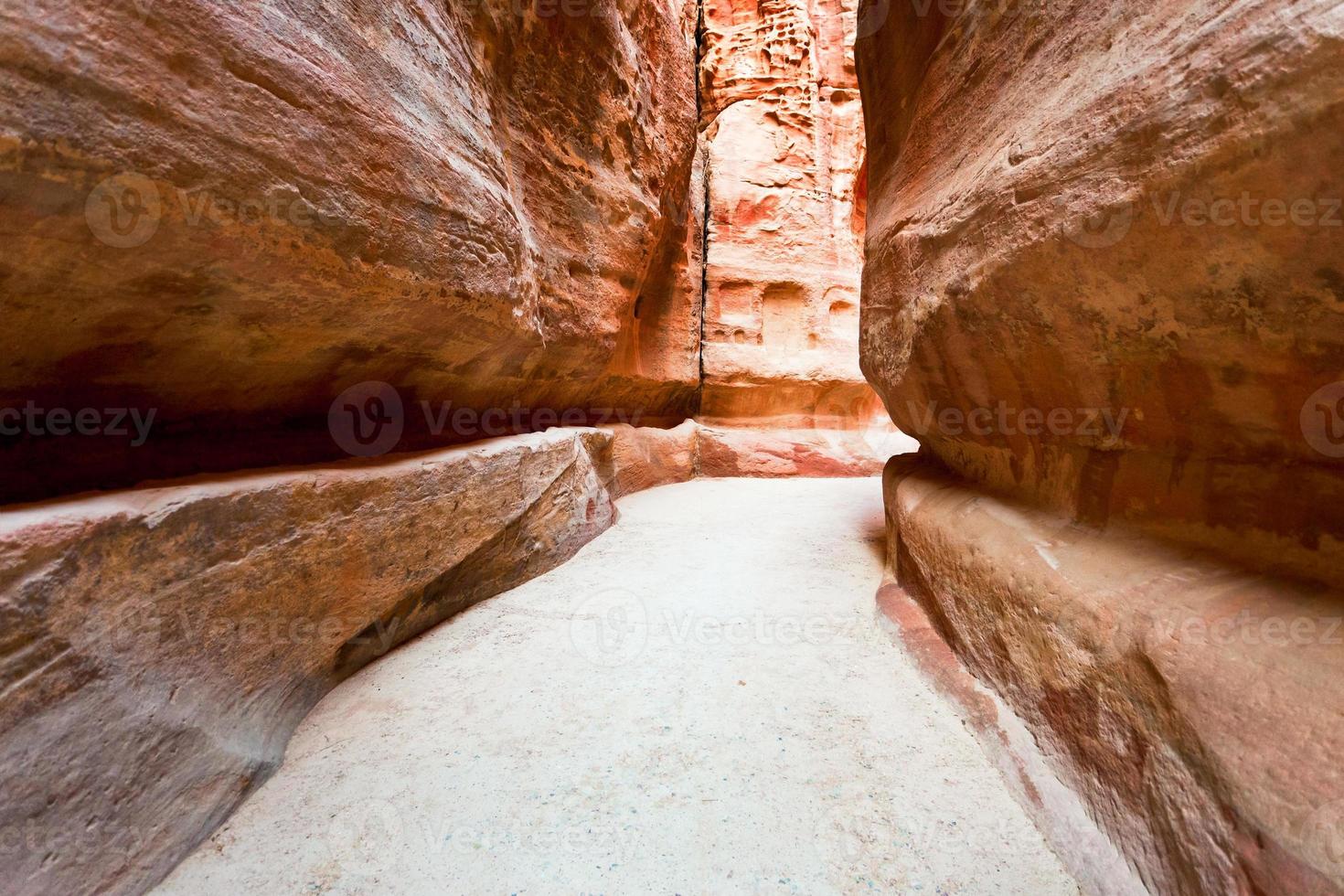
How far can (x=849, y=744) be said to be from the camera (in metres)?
1.53

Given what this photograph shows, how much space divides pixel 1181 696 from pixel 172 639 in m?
2.18

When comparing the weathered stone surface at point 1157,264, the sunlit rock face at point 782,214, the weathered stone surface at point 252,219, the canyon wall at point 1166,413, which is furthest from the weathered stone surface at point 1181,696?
the sunlit rock face at point 782,214

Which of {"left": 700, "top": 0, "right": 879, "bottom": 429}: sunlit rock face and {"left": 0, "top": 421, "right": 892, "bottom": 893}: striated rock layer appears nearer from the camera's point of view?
{"left": 0, "top": 421, "right": 892, "bottom": 893}: striated rock layer

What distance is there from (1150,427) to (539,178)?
3.49 meters

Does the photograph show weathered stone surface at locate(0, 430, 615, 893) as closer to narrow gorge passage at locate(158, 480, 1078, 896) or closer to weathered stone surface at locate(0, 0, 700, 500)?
narrow gorge passage at locate(158, 480, 1078, 896)

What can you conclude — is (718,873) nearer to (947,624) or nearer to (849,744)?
(849,744)

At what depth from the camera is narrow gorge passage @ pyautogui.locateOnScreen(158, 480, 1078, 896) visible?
1137mm

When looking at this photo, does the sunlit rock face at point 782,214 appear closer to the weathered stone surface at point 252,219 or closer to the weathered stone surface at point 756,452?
the weathered stone surface at point 756,452

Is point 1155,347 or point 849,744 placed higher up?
point 1155,347

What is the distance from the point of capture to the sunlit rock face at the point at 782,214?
7.97 m

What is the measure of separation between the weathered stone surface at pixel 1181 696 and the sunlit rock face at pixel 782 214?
6.39m

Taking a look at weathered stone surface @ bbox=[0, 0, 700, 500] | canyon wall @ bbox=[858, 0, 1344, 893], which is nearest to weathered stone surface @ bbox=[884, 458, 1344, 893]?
canyon wall @ bbox=[858, 0, 1344, 893]

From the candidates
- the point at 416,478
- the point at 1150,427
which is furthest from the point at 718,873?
the point at 416,478

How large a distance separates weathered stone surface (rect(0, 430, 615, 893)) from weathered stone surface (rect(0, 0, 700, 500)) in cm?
35
